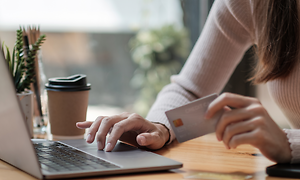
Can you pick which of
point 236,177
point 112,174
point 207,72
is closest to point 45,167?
point 112,174

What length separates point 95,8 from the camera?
2.89m

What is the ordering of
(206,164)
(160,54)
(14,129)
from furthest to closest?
(160,54)
(206,164)
(14,129)

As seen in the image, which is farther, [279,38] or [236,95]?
[279,38]

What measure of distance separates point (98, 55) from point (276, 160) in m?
2.56

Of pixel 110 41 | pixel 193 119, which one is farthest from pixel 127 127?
pixel 110 41

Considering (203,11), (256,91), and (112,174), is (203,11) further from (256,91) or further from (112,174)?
(112,174)

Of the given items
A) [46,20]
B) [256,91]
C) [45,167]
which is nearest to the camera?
[45,167]

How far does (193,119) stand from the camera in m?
0.53

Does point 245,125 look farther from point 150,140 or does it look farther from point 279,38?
point 279,38

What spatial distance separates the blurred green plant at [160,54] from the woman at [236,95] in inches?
64.1

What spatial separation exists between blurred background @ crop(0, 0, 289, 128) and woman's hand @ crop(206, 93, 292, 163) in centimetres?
216

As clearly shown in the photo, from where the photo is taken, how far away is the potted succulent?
768 mm

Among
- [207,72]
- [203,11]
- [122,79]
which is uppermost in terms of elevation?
[203,11]

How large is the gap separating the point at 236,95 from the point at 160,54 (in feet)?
7.17
